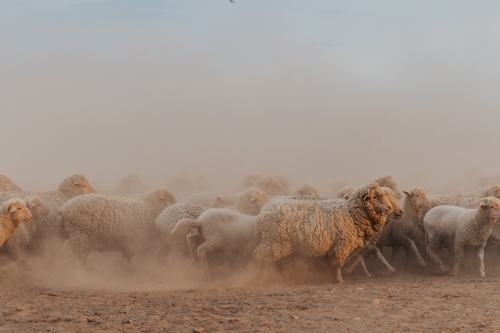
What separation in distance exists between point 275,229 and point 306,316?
8.90ft

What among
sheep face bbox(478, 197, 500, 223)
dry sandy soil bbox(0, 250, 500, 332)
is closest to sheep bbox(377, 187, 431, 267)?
dry sandy soil bbox(0, 250, 500, 332)

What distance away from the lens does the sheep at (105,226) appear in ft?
40.2

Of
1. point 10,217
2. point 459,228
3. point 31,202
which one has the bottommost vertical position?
point 459,228

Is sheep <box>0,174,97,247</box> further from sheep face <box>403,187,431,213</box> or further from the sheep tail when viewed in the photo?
sheep face <box>403,187,431,213</box>

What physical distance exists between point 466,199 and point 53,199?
351 inches

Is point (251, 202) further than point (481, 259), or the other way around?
point (251, 202)

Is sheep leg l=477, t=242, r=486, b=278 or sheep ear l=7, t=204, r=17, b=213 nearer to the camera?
sheep ear l=7, t=204, r=17, b=213

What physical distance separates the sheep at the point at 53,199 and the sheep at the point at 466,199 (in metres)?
7.83

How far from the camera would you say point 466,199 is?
14.1 metres

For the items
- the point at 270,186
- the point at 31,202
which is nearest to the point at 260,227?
the point at 31,202

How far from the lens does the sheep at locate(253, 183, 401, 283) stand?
10.7 meters

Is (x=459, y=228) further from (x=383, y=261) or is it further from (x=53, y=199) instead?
(x=53, y=199)

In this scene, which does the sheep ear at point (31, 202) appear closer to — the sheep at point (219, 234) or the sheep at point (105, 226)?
the sheep at point (105, 226)

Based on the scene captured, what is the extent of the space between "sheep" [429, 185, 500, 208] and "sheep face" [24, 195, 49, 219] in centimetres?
804
